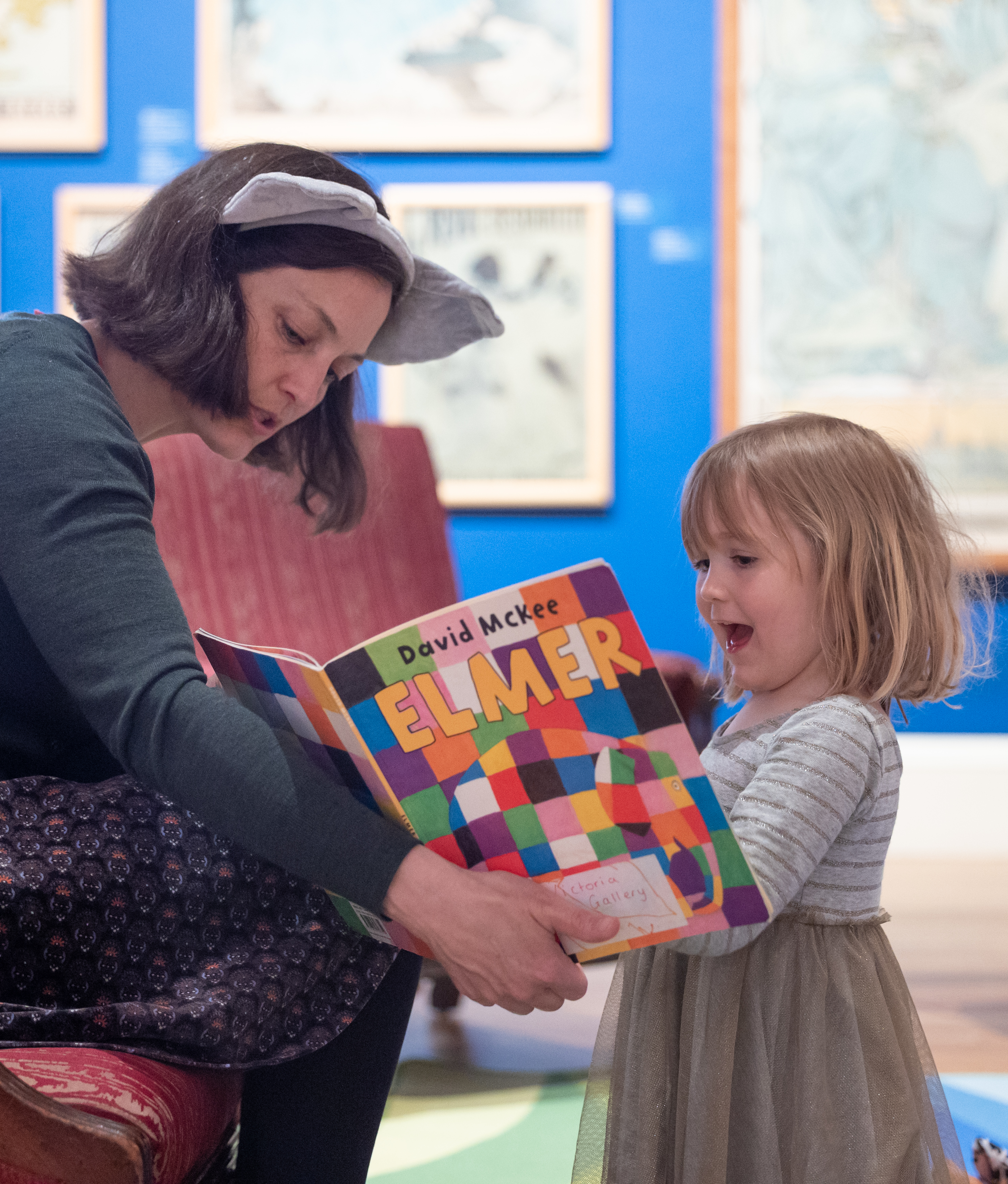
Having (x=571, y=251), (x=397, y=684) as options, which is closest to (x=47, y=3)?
(x=571, y=251)

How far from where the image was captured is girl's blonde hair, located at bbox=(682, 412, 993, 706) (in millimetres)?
876

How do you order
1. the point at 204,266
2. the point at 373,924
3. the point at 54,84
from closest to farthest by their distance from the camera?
the point at 373,924
the point at 204,266
the point at 54,84

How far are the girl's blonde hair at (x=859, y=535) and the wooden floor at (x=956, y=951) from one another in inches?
20.1

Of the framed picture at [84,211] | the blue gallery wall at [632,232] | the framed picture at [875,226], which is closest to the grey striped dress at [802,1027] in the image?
the blue gallery wall at [632,232]

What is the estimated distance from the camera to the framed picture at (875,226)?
306cm

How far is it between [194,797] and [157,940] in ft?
0.48

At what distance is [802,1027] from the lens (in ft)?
2.68

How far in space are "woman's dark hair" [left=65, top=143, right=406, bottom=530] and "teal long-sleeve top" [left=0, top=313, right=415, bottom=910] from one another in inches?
6.7

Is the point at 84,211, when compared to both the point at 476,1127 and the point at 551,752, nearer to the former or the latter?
the point at 476,1127

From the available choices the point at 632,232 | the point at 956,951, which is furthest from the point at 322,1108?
the point at 632,232

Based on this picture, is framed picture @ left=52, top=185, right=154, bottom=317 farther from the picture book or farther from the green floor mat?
the picture book

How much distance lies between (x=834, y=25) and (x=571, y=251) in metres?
0.95

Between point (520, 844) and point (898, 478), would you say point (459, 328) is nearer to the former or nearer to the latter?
point (898, 478)

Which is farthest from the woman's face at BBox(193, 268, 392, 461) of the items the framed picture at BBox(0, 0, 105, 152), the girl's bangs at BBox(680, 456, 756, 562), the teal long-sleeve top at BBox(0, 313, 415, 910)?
the framed picture at BBox(0, 0, 105, 152)
